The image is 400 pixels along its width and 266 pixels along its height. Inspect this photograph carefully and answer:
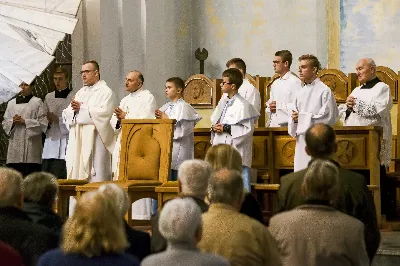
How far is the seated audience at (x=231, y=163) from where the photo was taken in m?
5.85

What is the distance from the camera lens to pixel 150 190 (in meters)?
9.21

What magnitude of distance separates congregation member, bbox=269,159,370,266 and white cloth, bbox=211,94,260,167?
512 centimetres

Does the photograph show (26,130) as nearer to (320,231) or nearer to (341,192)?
(341,192)

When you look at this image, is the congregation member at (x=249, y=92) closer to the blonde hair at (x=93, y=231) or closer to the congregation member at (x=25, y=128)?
the congregation member at (x=25, y=128)

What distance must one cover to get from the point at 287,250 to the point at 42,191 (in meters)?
1.39

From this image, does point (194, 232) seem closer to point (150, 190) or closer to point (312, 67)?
point (150, 190)

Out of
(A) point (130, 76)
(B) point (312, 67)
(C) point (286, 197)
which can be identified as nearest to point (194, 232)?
(C) point (286, 197)

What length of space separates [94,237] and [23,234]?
1.14m

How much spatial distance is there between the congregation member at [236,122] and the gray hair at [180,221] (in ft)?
20.1

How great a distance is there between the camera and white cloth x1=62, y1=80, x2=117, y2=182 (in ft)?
37.1

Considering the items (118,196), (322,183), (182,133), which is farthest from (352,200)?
(182,133)

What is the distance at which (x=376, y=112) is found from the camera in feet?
34.9

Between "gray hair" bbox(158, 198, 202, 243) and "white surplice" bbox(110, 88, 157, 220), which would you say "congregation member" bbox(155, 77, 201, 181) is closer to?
"white surplice" bbox(110, 88, 157, 220)

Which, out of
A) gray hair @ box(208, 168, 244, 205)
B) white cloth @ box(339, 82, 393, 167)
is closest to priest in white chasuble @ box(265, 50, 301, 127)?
white cloth @ box(339, 82, 393, 167)
